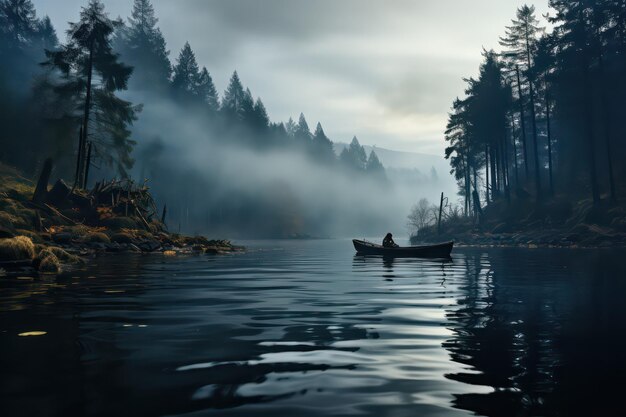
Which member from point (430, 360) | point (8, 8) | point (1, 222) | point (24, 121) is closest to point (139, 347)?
point (430, 360)

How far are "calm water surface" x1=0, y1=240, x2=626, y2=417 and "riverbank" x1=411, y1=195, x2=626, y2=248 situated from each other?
3041 cm

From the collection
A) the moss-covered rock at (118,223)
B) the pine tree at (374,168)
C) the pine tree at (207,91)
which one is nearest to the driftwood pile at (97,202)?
the moss-covered rock at (118,223)

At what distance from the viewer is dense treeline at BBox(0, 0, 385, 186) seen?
3584 cm

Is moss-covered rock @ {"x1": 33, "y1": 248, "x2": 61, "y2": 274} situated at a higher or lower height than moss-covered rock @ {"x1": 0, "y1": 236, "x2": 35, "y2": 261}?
lower

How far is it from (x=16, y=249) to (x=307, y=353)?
40.1ft

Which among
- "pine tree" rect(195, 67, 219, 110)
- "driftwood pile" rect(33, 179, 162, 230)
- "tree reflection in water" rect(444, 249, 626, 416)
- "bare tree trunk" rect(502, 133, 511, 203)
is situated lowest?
"tree reflection in water" rect(444, 249, 626, 416)

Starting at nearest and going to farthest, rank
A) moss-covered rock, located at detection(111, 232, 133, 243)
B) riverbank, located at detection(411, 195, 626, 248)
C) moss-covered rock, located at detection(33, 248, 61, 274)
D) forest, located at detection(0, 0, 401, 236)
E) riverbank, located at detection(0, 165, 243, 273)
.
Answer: moss-covered rock, located at detection(33, 248, 61, 274), riverbank, located at detection(0, 165, 243, 273), moss-covered rock, located at detection(111, 232, 133, 243), riverbank, located at detection(411, 195, 626, 248), forest, located at detection(0, 0, 401, 236)

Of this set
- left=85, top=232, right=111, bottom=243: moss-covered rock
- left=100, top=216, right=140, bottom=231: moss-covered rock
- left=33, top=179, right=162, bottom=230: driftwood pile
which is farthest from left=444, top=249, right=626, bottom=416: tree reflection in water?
left=33, top=179, right=162, bottom=230: driftwood pile

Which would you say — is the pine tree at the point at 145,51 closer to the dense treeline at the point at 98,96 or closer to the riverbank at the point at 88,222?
the dense treeline at the point at 98,96

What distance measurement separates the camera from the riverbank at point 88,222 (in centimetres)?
2259

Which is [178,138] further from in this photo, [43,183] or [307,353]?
[307,353]

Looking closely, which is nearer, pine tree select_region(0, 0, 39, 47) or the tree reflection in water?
the tree reflection in water

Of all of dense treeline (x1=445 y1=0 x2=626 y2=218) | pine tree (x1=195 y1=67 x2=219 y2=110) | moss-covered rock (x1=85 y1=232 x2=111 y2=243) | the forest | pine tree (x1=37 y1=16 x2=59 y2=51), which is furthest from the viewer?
pine tree (x1=195 y1=67 x2=219 y2=110)

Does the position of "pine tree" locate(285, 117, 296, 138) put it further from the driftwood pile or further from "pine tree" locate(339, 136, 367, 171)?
the driftwood pile
